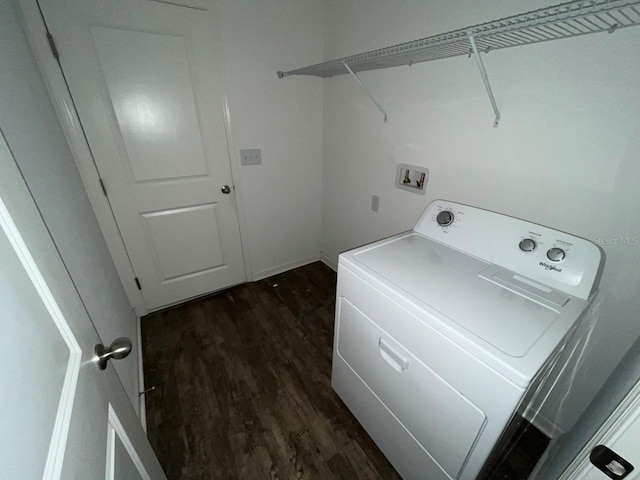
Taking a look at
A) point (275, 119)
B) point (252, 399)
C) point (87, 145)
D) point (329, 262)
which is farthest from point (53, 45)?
point (329, 262)

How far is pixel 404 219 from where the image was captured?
1772 mm

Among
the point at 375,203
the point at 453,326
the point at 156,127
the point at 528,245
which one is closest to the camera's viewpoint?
the point at 453,326

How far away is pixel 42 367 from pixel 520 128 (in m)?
1.64

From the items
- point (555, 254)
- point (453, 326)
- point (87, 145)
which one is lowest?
point (453, 326)

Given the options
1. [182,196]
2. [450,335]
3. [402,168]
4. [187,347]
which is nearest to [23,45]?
[182,196]

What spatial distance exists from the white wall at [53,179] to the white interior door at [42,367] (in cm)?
56

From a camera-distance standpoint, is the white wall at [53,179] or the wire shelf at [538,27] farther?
the white wall at [53,179]

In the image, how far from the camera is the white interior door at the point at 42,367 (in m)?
0.31

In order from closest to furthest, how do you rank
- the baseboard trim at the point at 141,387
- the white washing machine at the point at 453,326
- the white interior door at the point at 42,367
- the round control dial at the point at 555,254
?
the white interior door at the point at 42,367 < the white washing machine at the point at 453,326 < the round control dial at the point at 555,254 < the baseboard trim at the point at 141,387

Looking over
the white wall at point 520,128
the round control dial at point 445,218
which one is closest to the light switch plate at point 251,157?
the white wall at point 520,128

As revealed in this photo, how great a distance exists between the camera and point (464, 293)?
0.91 meters

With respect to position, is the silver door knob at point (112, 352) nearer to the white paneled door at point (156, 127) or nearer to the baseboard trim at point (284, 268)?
the white paneled door at point (156, 127)

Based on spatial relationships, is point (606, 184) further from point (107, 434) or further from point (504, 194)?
point (107, 434)

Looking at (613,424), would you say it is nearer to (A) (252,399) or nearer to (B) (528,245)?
(B) (528,245)
